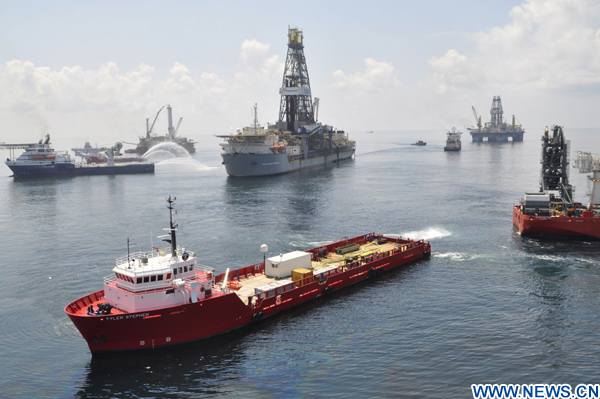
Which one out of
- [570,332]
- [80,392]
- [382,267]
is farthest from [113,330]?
[570,332]

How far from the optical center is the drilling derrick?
84.7 m

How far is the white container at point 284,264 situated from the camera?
50.3 metres

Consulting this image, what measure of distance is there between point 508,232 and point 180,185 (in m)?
94.3

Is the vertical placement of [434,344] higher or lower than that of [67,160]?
lower

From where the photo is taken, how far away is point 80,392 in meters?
32.7

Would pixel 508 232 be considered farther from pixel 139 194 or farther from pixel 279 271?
pixel 139 194

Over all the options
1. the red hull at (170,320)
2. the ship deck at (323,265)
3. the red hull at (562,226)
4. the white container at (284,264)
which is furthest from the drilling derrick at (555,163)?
the red hull at (170,320)

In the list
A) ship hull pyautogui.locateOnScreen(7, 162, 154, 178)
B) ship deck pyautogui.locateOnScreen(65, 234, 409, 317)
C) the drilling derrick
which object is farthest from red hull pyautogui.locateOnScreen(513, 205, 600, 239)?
ship hull pyautogui.locateOnScreen(7, 162, 154, 178)

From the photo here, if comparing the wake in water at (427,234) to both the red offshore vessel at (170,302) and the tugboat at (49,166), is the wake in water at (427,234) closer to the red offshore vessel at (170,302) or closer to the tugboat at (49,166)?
the red offshore vessel at (170,302)

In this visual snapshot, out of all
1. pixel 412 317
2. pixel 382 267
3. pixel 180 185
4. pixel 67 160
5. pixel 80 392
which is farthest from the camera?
pixel 67 160

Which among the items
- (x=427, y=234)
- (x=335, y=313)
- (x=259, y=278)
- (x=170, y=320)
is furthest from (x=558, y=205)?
(x=170, y=320)

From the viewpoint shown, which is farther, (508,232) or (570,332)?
(508,232)

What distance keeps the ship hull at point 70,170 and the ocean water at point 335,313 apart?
74580 mm

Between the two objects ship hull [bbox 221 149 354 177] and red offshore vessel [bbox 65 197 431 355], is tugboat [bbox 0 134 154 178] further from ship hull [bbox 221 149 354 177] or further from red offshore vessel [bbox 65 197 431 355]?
red offshore vessel [bbox 65 197 431 355]
